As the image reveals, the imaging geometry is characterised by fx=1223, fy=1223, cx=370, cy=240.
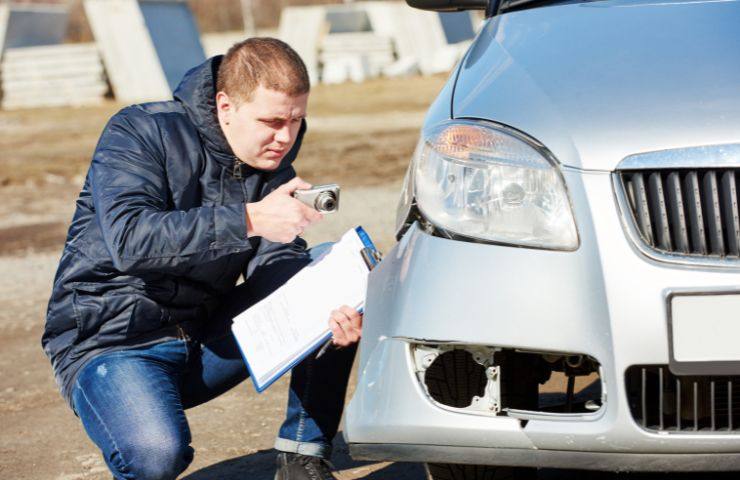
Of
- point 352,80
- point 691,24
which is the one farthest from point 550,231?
point 352,80

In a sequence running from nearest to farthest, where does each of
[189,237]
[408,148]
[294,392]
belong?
1. [189,237]
2. [294,392]
3. [408,148]

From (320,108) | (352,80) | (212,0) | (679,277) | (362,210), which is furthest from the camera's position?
(212,0)

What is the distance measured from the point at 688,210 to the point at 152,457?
4.62ft

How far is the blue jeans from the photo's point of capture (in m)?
2.94

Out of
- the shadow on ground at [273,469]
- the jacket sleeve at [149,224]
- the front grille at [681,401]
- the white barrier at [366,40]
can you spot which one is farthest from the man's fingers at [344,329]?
the white barrier at [366,40]

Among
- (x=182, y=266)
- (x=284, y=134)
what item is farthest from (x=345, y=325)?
(x=284, y=134)

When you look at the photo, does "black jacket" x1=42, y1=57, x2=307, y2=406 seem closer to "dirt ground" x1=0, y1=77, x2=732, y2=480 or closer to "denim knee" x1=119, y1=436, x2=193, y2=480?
"denim knee" x1=119, y1=436, x2=193, y2=480

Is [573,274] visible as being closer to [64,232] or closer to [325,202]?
[325,202]

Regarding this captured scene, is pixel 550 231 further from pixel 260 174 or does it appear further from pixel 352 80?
pixel 352 80

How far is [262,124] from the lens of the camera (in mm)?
3080

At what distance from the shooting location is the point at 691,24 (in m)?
2.64

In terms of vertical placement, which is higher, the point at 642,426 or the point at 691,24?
the point at 691,24

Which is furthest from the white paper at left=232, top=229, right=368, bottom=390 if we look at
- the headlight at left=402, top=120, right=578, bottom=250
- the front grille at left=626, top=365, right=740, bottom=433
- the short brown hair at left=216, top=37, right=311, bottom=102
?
the front grille at left=626, top=365, right=740, bottom=433

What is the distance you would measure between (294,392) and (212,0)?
199ft
